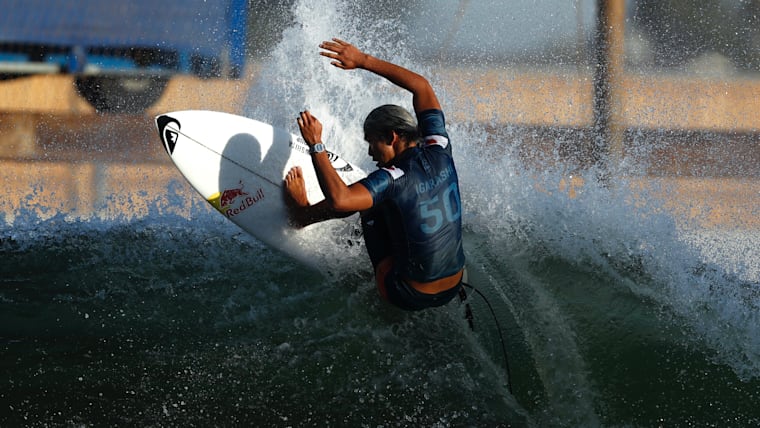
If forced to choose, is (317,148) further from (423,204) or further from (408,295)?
(408,295)

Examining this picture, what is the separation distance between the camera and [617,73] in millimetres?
7590

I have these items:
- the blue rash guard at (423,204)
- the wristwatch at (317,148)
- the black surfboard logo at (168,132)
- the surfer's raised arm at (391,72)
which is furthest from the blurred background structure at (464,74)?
the wristwatch at (317,148)

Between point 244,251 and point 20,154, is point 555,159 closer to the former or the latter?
point 244,251

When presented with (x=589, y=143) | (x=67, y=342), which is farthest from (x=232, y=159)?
(x=589, y=143)

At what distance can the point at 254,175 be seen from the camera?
3797 mm

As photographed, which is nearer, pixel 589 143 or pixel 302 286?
pixel 302 286

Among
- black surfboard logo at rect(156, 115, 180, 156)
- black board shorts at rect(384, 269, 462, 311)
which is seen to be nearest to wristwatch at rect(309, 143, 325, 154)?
black board shorts at rect(384, 269, 462, 311)

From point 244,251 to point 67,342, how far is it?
1238mm

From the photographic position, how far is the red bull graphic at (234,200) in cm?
379

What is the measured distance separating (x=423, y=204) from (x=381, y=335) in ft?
3.19

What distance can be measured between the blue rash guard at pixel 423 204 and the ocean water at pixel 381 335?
2.07 feet

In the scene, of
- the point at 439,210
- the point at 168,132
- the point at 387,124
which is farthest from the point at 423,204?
the point at 168,132

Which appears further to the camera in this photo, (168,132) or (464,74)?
(464,74)

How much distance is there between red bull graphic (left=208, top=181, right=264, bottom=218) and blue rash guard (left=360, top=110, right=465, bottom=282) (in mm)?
1069
